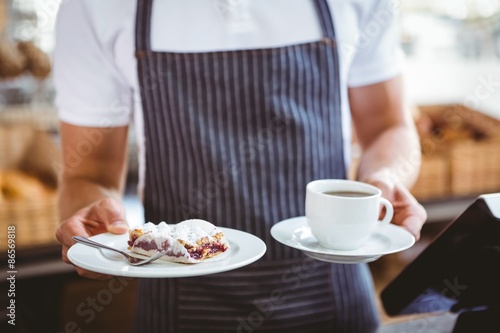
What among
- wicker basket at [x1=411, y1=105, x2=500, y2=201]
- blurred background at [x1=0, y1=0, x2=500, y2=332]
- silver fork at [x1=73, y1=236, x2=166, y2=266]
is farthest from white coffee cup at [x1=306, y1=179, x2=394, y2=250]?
wicker basket at [x1=411, y1=105, x2=500, y2=201]

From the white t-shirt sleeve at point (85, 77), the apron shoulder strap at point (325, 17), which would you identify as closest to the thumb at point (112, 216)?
the white t-shirt sleeve at point (85, 77)

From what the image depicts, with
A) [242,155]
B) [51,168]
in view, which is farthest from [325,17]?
[51,168]

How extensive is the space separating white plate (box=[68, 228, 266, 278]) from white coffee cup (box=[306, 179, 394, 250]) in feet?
0.34

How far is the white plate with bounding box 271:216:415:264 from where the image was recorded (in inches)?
39.6

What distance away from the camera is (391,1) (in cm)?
141

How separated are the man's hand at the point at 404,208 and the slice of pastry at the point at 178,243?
0.98ft

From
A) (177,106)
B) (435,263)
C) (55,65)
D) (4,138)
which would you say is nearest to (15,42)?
(4,138)

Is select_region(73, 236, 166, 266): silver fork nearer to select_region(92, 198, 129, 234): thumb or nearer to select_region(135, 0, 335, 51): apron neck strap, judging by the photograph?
select_region(92, 198, 129, 234): thumb

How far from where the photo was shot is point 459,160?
106 inches

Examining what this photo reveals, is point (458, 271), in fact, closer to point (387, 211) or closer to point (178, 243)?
point (387, 211)

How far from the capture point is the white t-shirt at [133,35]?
1295mm

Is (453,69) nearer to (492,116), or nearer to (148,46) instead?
(492,116)

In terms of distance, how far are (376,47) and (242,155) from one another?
367 millimetres

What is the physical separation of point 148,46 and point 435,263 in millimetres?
650
